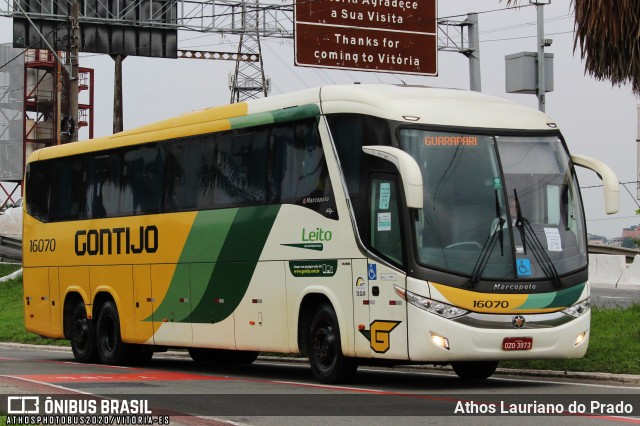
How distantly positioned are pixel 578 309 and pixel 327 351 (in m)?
3.12

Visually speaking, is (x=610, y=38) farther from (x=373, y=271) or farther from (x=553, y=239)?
(x=373, y=271)

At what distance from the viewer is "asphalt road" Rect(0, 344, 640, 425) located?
12625mm

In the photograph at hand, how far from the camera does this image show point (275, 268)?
1822 centimetres

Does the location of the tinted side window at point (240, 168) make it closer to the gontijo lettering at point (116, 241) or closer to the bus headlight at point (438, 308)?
the gontijo lettering at point (116, 241)

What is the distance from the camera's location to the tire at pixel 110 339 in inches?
902

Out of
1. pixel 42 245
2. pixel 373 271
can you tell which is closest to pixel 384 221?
pixel 373 271

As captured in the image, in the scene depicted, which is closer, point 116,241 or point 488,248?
point 488,248

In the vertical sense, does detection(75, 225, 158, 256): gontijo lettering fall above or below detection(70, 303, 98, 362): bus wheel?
above

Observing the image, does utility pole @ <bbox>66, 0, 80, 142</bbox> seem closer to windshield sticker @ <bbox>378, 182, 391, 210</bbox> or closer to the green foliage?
the green foliage

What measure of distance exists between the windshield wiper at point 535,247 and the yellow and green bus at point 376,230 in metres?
0.02

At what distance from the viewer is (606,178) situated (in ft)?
55.1

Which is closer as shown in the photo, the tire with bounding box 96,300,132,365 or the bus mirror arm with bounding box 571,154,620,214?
the bus mirror arm with bounding box 571,154,620,214

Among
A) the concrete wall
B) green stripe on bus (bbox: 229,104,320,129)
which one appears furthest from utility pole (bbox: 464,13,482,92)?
green stripe on bus (bbox: 229,104,320,129)

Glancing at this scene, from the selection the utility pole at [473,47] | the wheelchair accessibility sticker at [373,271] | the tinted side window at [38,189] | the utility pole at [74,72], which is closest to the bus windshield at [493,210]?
the wheelchair accessibility sticker at [373,271]
